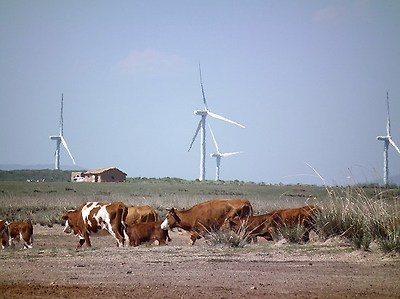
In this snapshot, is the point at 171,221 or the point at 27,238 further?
the point at 27,238

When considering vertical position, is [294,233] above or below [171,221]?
below

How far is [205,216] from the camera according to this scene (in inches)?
894

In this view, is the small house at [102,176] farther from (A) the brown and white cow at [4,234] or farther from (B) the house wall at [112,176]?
(A) the brown and white cow at [4,234]

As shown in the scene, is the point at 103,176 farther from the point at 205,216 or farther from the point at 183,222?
the point at 205,216

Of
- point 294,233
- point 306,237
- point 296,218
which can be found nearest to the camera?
point 294,233

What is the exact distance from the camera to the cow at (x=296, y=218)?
19984 millimetres

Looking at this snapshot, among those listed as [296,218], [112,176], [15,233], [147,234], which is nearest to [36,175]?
[112,176]

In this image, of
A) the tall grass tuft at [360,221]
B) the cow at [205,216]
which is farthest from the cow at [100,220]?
the tall grass tuft at [360,221]

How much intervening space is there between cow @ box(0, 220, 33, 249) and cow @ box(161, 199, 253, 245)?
A: 4618 mm

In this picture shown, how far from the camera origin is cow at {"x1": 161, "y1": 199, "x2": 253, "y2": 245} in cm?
2252

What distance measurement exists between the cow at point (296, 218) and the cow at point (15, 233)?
7996 mm

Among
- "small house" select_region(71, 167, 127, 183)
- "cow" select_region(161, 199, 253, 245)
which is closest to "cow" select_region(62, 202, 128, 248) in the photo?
"cow" select_region(161, 199, 253, 245)

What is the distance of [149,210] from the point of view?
26.8 metres

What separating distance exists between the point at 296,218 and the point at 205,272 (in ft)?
23.3
